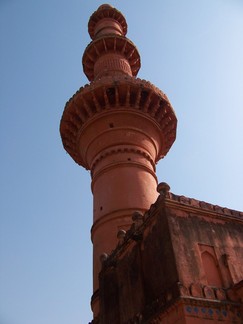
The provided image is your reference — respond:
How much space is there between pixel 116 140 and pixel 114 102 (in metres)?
1.62

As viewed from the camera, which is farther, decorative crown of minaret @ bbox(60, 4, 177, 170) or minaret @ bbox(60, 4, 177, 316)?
decorative crown of minaret @ bbox(60, 4, 177, 170)

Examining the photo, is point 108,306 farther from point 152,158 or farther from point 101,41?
point 101,41

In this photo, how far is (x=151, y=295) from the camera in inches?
308

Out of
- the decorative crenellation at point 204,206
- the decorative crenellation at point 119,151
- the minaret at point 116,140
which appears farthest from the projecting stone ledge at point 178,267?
the decorative crenellation at point 119,151

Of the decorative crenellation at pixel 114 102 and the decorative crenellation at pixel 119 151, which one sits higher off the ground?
the decorative crenellation at pixel 114 102

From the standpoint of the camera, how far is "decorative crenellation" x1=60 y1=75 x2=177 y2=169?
14.7 metres

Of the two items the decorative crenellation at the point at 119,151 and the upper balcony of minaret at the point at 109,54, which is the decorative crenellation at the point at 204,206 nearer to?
the decorative crenellation at the point at 119,151

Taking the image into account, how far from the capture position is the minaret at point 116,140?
12508 millimetres

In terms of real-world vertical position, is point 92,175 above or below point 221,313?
above

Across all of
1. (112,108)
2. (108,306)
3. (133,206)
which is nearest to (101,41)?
(112,108)

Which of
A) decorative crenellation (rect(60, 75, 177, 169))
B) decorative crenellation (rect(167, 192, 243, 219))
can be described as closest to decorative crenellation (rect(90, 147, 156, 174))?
decorative crenellation (rect(60, 75, 177, 169))

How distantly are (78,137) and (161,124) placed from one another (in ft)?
10.3

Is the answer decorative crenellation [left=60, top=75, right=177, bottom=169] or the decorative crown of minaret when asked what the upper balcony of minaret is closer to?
the decorative crown of minaret

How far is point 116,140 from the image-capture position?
1393 cm
